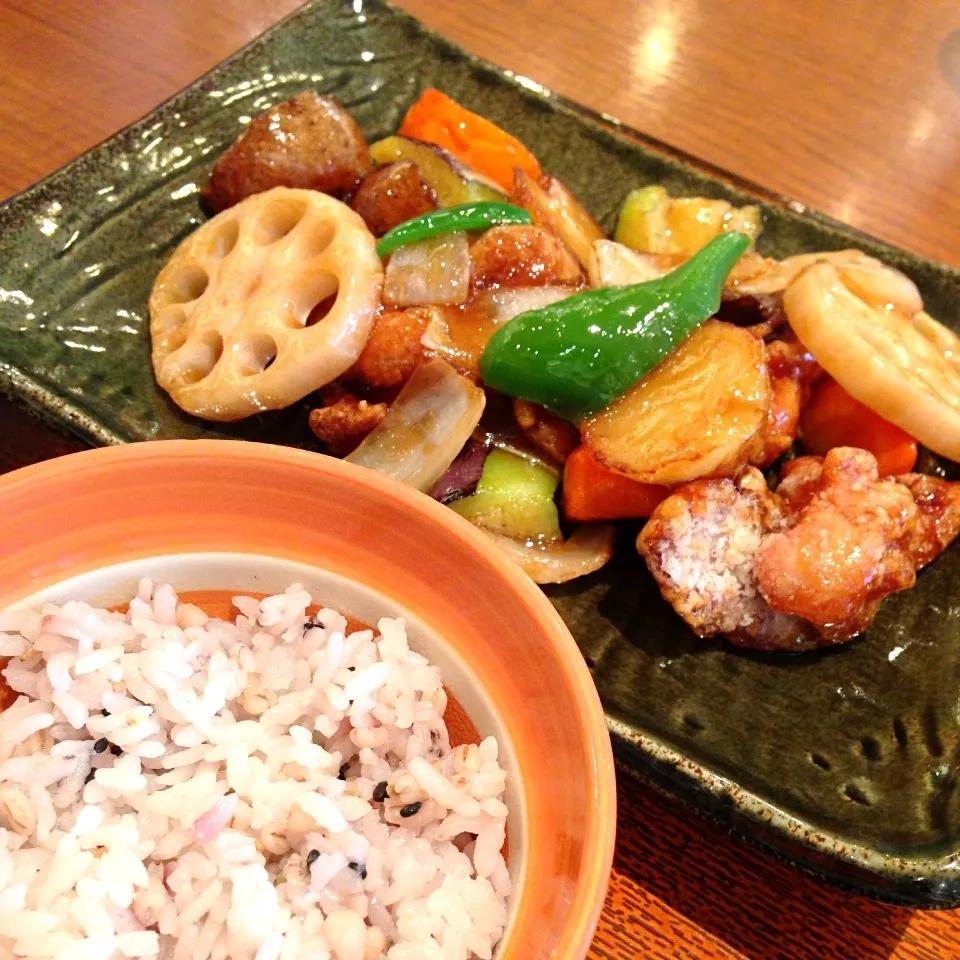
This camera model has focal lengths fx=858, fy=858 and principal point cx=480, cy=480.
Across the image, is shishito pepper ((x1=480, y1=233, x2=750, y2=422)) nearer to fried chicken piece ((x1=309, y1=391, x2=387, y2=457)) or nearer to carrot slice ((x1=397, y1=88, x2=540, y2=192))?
fried chicken piece ((x1=309, y1=391, x2=387, y2=457))

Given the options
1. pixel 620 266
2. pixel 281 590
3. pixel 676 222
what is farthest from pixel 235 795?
pixel 676 222

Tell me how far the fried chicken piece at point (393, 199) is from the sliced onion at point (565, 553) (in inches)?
41.4

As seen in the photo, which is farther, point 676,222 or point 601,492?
point 676,222

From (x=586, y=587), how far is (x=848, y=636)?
66cm

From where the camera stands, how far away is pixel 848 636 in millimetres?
2129

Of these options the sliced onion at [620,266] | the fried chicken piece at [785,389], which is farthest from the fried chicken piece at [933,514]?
the sliced onion at [620,266]

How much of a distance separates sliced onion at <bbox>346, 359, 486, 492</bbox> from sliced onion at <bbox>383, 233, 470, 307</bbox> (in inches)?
10.7

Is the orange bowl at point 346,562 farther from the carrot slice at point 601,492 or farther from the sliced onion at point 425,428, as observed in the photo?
the carrot slice at point 601,492

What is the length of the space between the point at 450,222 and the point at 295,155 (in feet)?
2.03

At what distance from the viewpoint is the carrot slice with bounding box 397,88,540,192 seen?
3.02 metres

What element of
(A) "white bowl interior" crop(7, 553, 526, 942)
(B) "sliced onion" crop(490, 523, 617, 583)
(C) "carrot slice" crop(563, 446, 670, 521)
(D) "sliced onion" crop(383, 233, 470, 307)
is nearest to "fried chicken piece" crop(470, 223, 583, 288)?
(D) "sliced onion" crop(383, 233, 470, 307)

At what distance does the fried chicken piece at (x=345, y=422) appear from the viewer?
229 centimetres

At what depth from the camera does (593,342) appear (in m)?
2.20

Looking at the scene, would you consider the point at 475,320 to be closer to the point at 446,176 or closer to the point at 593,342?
the point at 593,342
